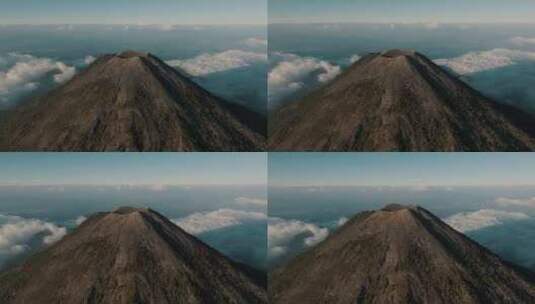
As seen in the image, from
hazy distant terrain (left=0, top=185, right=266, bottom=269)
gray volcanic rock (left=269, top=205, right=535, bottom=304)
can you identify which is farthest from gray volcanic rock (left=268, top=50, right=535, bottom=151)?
gray volcanic rock (left=269, top=205, right=535, bottom=304)

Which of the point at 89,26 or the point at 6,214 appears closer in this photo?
the point at 6,214

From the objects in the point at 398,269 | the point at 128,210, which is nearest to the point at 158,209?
the point at 128,210

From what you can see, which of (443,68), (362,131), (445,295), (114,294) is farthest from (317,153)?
(443,68)

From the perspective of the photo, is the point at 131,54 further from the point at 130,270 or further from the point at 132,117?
the point at 130,270

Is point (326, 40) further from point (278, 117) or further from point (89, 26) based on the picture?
point (89, 26)

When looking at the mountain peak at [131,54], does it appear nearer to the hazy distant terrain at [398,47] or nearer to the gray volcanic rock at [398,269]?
the hazy distant terrain at [398,47]

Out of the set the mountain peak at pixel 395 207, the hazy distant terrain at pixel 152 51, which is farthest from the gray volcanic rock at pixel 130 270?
the hazy distant terrain at pixel 152 51

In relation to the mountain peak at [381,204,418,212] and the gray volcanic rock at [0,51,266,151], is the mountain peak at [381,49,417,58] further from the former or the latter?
the mountain peak at [381,204,418,212]
